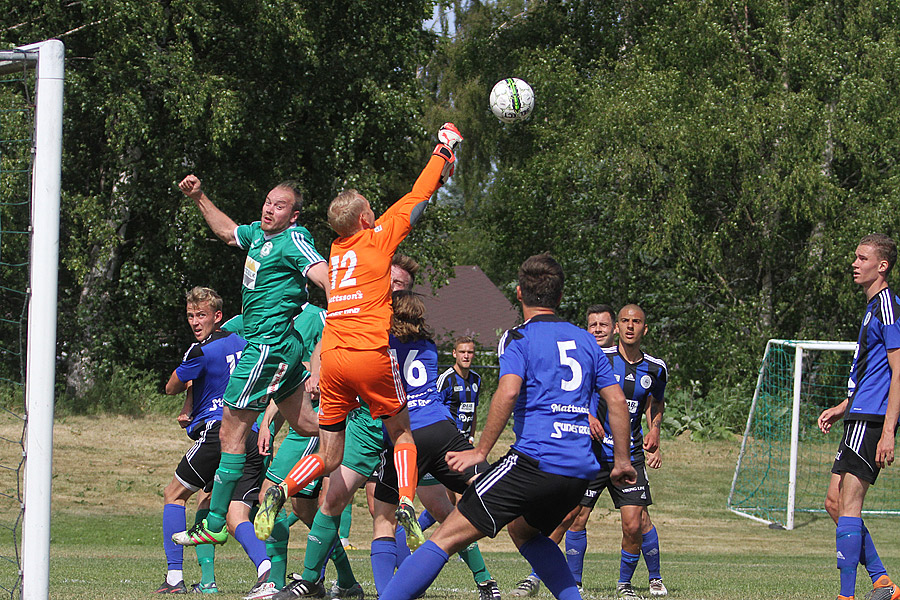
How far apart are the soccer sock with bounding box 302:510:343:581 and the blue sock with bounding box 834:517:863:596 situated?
3273mm

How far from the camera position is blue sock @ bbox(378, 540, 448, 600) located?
492 cm

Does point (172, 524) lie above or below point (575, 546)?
above

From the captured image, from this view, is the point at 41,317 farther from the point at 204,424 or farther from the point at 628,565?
the point at 628,565

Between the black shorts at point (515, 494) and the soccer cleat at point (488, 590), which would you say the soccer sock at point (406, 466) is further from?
the soccer cleat at point (488, 590)

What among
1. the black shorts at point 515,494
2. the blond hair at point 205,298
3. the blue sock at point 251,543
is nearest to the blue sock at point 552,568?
the black shorts at point 515,494

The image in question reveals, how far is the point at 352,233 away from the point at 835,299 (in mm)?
21152

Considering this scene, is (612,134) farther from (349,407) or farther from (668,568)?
(349,407)

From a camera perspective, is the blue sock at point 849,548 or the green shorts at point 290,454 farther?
the green shorts at point 290,454

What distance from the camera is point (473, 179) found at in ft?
114

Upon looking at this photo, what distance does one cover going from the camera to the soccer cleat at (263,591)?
6279 millimetres

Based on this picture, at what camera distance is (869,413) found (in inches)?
265

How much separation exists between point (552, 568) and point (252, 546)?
8.43 feet

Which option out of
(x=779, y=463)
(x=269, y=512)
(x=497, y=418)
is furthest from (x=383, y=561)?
(x=779, y=463)

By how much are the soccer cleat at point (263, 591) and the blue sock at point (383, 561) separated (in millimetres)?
677
